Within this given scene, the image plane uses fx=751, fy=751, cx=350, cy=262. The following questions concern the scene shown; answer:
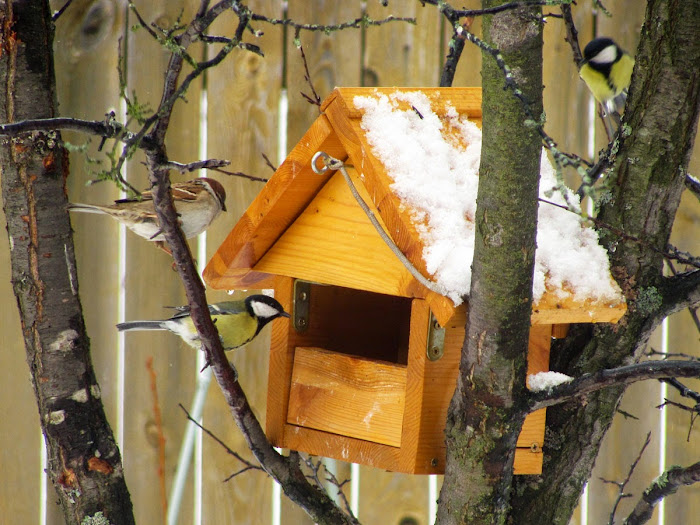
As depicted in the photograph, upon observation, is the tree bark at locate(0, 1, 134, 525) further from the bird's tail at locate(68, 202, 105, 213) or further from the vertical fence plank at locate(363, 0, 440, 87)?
the vertical fence plank at locate(363, 0, 440, 87)

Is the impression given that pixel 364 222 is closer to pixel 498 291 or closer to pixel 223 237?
pixel 498 291

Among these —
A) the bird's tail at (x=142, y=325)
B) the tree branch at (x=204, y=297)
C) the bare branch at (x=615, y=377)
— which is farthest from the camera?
the bird's tail at (x=142, y=325)

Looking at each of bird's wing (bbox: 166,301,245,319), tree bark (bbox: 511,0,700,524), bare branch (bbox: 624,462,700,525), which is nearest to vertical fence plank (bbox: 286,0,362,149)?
bird's wing (bbox: 166,301,245,319)

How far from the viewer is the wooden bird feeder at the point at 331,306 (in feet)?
4.94

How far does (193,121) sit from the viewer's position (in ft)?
8.56

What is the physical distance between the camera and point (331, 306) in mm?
2057

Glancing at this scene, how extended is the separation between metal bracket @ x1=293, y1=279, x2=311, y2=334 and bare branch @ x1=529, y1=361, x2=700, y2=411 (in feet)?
2.41

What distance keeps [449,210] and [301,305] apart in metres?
0.57

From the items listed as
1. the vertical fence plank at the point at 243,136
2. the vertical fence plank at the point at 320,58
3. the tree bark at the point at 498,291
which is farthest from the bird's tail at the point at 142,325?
the tree bark at the point at 498,291

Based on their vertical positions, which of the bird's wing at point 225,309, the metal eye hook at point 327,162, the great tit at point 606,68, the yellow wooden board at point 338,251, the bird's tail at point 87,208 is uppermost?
the great tit at point 606,68

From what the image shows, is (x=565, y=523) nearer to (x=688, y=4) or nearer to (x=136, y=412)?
(x=688, y=4)

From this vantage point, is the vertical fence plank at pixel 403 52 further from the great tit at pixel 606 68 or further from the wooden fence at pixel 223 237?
the great tit at pixel 606 68

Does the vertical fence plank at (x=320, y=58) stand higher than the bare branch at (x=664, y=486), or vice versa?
the vertical fence plank at (x=320, y=58)

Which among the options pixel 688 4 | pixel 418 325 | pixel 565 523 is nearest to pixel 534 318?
pixel 418 325
